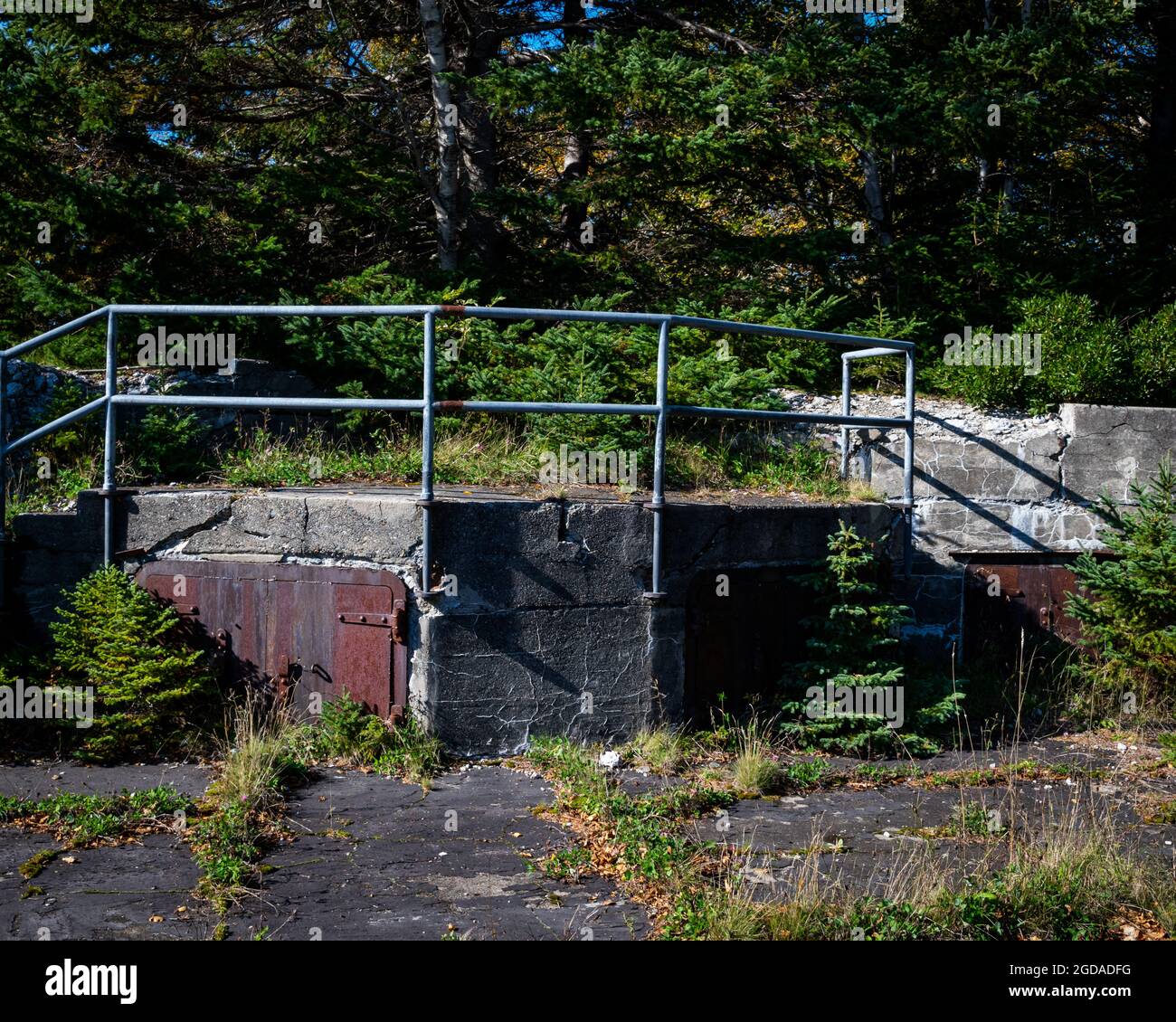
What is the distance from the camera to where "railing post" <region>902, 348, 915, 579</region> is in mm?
8164

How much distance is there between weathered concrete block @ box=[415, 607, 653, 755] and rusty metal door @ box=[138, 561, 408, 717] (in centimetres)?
30

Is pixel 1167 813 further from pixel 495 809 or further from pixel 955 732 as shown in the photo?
pixel 495 809

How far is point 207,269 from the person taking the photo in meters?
10.6

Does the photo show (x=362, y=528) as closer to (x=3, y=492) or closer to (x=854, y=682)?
(x=3, y=492)
